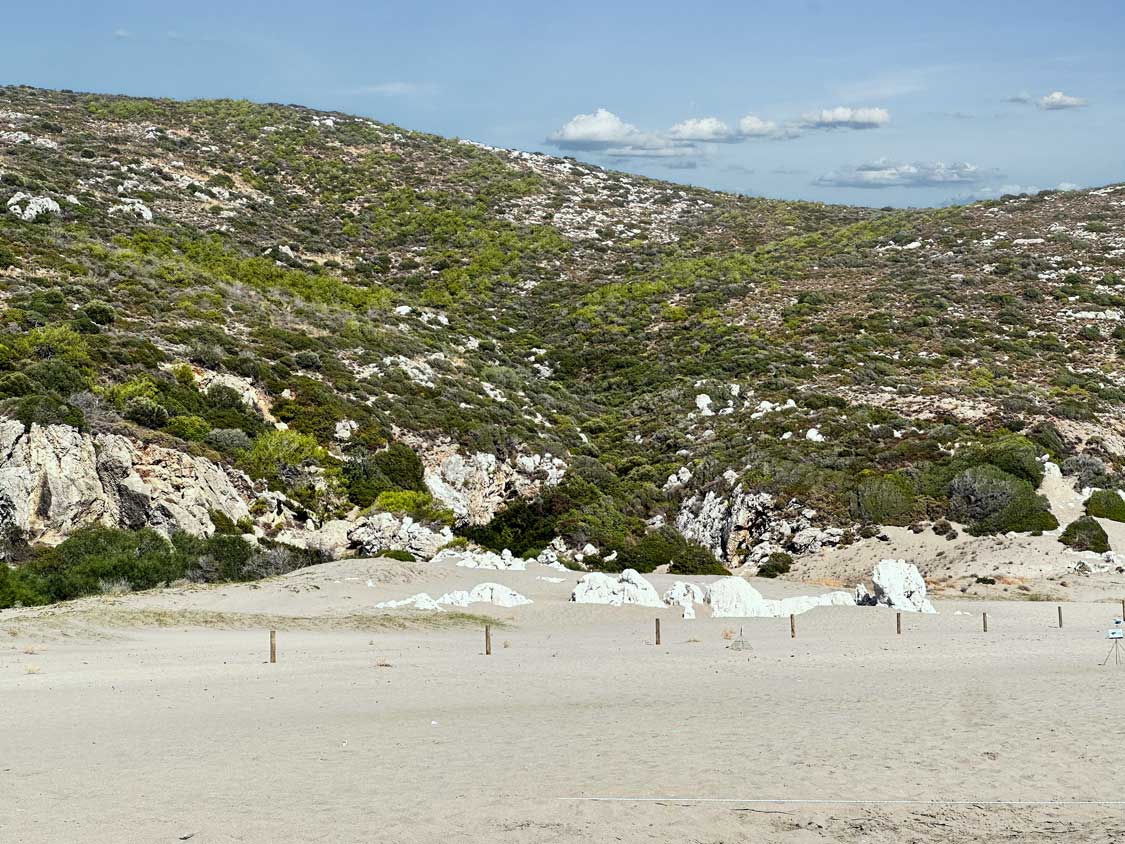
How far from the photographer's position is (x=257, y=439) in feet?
90.8

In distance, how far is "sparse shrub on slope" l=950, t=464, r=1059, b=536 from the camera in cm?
2822

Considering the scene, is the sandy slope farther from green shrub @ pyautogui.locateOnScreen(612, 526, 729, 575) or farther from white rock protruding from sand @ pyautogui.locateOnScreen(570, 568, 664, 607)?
green shrub @ pyautogui.locateOnScreen(612, 526, 729, 575)

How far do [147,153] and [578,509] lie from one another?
45165 mm

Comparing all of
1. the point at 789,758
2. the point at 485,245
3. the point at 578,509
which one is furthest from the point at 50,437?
the point at 485,245

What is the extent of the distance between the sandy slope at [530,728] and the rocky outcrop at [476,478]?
26.5ft

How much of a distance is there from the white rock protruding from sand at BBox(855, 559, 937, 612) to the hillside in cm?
506

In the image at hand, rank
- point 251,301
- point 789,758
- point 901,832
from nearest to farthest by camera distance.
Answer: point 901,832, point 789,758, point 251,301

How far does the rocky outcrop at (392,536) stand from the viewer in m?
26.7

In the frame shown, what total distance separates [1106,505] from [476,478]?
18512 millimetres

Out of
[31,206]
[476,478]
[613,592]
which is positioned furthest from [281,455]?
[31,206]

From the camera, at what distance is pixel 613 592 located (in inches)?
938

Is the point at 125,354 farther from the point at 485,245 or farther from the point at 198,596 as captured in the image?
the point at 485,245

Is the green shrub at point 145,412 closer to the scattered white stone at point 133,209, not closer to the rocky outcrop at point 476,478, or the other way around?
the rocky outcrop at point 476,478

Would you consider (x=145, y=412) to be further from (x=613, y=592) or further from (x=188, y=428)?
(x=613, y=592)
